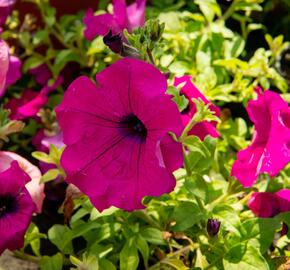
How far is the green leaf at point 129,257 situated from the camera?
45.7 inches

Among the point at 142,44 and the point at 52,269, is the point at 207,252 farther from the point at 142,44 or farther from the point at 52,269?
the point at 142,44

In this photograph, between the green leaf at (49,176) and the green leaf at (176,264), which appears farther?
the green leaf at (49,176)

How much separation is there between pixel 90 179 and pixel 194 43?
74 cm

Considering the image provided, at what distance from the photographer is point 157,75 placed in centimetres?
94

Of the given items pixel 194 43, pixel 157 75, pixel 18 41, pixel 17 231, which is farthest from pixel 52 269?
pixel 18 41

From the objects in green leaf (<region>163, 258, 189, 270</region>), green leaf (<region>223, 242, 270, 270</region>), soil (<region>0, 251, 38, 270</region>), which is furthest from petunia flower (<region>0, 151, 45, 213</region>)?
green leaf (<region>223, 242, 270, 270</region>)

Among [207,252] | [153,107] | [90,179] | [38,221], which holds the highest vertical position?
[153,107]

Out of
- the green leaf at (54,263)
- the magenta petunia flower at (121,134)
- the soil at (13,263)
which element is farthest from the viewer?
the soil at (13,263)

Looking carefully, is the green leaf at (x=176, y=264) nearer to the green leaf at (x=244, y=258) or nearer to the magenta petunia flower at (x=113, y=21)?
the green leaf at (x=244, y=258)

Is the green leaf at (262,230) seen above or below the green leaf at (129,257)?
above

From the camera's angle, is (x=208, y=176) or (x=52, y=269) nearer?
(x=52, y=269)

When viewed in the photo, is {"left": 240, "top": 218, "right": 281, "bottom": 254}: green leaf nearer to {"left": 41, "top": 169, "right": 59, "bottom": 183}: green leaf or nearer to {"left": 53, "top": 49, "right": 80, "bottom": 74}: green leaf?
{"left": 41, "top": 169, "right": 59, "bottom": 183}: green leaf

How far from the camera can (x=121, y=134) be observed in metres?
1.08

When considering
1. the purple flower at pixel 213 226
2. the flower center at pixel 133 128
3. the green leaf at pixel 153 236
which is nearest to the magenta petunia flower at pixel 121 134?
the flower center at pixel 133 128
